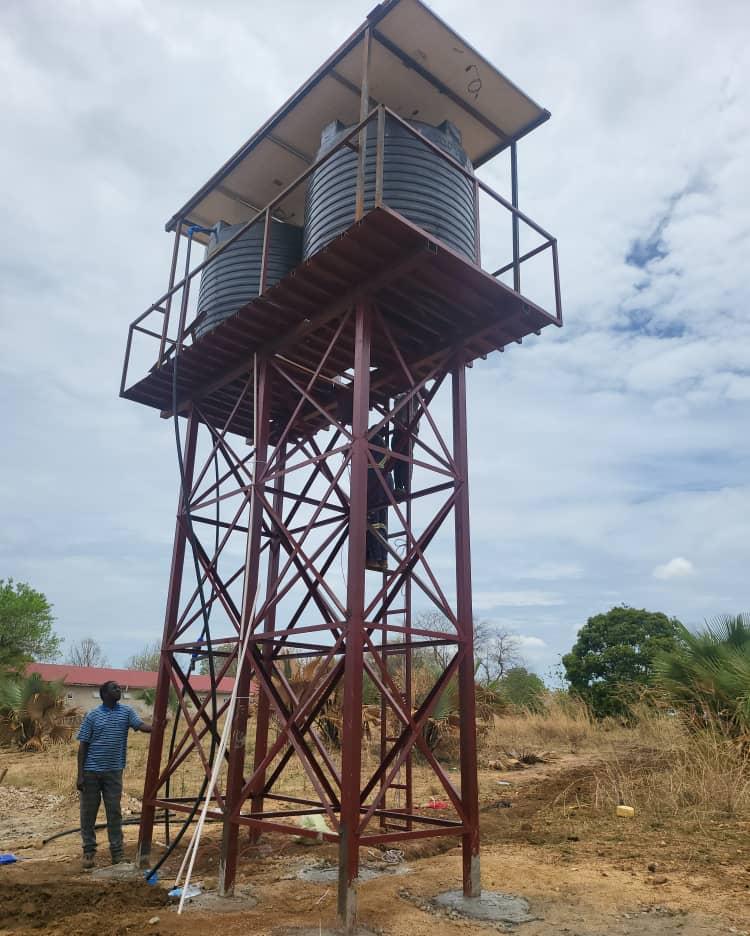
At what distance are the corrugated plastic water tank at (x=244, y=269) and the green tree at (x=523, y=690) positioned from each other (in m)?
18.0

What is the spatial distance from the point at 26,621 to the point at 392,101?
4656 cm

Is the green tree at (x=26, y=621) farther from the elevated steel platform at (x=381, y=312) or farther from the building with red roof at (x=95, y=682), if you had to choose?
the elevated steel platform at (x=381, y=312)

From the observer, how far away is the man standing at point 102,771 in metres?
9.14

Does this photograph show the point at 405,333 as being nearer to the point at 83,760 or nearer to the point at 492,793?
the point at 83,760

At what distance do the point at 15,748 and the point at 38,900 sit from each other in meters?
16.0

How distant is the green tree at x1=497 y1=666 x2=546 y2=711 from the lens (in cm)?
2550

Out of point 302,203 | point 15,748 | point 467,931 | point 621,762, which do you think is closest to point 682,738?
point 621,762

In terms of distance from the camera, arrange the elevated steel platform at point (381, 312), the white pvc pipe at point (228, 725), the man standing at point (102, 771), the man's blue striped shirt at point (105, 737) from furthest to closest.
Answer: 1. the man's blue striped shirt at point (105, 737)
2. the man standing at point (102, 771)
3. the elevated steel platform at point (381, 312)
4. the white pvc pipe at point (228, 725)

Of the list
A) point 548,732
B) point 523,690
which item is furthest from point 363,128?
point 523,690

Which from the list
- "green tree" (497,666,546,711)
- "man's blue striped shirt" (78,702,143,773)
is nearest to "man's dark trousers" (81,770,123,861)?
"man's blue striped shirt" (78,702,143,773)

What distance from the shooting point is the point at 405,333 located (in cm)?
945

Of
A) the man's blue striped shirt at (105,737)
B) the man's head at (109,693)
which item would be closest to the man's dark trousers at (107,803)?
the man's blue striped shirt at (105,737)

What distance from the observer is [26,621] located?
4762 cm

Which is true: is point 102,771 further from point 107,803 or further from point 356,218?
point 356,218
